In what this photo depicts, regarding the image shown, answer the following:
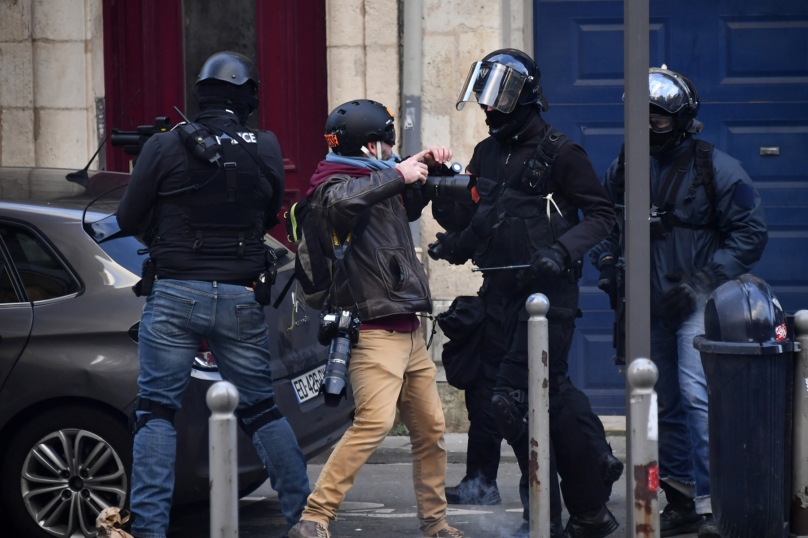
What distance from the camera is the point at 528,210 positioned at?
4.65 m

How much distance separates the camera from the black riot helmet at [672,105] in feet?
16.1

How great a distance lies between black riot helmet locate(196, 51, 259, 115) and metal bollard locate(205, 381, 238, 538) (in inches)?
71.5

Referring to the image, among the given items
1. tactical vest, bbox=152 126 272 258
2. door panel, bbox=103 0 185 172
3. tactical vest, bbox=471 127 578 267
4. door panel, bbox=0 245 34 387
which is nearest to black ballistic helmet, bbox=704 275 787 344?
tactical vest, bbox=471 127 578 267

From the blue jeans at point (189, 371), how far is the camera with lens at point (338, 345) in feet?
0.95

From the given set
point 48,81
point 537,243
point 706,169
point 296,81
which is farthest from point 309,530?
point 48,81

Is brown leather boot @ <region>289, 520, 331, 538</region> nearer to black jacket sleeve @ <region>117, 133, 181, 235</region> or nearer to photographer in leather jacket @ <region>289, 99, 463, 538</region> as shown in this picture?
photographer in leather jacket @ <region>289, 99, 463, 538</region>

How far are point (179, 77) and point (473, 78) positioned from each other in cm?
418

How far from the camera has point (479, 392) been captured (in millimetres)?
5281

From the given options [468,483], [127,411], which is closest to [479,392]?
[468,483]

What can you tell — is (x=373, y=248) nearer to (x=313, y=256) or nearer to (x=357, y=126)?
(x=313, y=256)

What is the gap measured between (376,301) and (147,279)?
89 centimetres

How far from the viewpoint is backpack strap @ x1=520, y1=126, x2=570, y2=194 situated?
457 cm

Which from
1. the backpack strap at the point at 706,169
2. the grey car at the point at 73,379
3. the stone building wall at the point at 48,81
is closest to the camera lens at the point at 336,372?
the grey car at the point at 73,379

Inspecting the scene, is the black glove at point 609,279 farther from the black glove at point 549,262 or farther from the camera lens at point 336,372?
the camera lens at point 336,372
